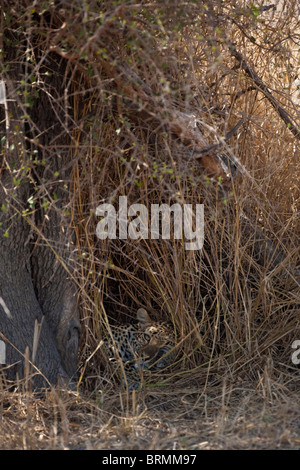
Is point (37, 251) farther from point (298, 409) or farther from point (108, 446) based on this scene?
point (298, 409)

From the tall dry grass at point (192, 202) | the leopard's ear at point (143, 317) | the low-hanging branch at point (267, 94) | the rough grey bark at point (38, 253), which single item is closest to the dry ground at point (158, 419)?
the tall dry grass at point (192, 202)

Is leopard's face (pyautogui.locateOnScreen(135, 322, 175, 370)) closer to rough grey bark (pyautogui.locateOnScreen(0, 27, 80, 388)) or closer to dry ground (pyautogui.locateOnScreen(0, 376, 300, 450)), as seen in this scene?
dry ground (pyautogui.locateOnScreen(0, 376, 300, 450))

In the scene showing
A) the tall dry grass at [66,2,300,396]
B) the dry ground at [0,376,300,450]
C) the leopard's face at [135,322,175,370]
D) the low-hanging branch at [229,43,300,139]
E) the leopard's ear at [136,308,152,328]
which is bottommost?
the dry ground at [0,376,300,450]

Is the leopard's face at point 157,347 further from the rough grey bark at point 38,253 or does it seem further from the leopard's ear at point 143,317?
the rough grey bark at point 38,253

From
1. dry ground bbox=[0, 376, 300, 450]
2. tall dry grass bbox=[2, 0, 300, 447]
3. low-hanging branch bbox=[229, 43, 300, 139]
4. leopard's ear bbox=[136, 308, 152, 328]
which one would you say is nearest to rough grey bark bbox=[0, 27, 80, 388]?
tall dry grass bbox=[2, 0, 300, 447]

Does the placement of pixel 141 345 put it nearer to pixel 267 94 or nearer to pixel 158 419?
pixel 158 419

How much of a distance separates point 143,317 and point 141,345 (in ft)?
0.53

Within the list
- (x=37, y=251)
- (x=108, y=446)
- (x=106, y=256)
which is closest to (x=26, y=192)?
(x=37, y=251)

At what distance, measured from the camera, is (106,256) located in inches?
132

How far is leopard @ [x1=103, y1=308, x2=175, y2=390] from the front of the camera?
3.29m

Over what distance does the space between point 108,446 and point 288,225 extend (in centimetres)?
177

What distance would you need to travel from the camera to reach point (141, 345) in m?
3.51

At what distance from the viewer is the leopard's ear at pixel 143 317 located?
3479 mm
